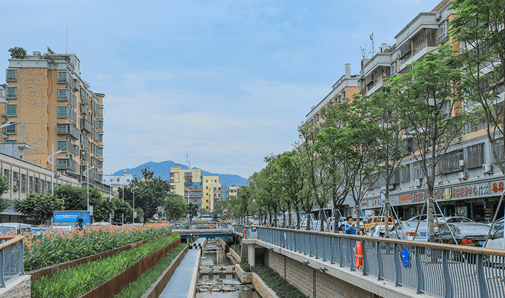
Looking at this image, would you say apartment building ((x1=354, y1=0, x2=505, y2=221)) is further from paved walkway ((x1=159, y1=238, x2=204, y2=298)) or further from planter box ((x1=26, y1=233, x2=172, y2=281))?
planter box ((x1=26, y1=233, x2=172, y2=281))

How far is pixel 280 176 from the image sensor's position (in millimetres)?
44562

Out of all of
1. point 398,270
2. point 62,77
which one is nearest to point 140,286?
point 398,270

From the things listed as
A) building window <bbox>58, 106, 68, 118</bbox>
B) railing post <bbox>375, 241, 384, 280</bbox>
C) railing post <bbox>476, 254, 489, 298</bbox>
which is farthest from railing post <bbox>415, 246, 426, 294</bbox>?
building window <bbox>58, 106, 68, 118</bbox>

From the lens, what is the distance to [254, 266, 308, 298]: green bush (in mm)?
25000

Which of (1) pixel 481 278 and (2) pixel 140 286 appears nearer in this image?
(1) pixel 481 278

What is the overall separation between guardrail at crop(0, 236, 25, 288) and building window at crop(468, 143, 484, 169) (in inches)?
1338

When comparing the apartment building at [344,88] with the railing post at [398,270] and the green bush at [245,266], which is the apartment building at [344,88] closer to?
the green bush at [245,266]

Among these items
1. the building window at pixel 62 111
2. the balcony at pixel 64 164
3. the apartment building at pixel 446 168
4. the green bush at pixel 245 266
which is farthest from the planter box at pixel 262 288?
the building window at pixel 62 111

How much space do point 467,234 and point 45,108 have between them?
201ft

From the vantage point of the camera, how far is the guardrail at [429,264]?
816 cm

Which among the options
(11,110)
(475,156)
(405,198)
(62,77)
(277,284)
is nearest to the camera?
(277,284)

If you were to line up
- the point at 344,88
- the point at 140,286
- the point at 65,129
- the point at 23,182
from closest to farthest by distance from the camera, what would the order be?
the point at 140,286
the point at 23,182
the point at 344,88
the point at 65,129

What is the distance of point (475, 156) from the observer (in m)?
37.4

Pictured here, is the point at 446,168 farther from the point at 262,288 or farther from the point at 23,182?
the point at 23,182
